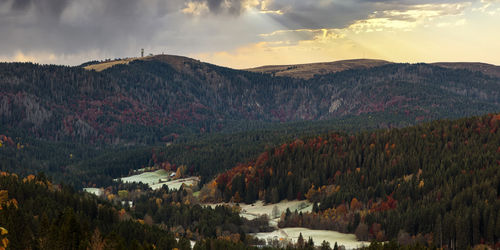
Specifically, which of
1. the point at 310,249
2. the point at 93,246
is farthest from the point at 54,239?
the point at 310,249

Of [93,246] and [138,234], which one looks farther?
[138,234]

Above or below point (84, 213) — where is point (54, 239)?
above

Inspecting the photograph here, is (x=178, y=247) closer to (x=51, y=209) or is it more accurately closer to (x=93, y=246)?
(x=51, y=209)

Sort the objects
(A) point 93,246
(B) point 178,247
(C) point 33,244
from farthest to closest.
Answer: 1. (B) point 178,247
2. (C) point 33,244
3. (A) point 93,246

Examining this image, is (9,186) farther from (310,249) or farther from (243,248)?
(310,249)

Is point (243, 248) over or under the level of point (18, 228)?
under

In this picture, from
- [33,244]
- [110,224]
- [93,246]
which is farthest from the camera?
[110,224]

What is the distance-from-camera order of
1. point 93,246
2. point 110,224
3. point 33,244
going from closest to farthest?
point 93,246, point 33,244, point 110,224

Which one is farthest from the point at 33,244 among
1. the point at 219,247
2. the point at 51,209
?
the point at 219,247

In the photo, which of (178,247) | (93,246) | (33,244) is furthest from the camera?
(178,247)
